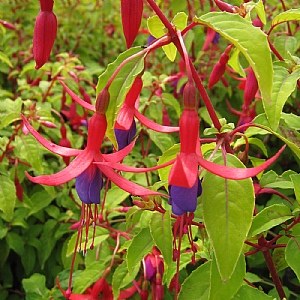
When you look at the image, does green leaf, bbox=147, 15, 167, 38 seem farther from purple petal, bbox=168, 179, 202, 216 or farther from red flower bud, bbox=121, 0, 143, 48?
purple petal, bbox=168, 179, 202, 216

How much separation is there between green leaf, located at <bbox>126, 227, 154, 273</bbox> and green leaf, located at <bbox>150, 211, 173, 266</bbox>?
7cm

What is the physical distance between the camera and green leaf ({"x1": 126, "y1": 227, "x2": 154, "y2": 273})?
2.45 feet

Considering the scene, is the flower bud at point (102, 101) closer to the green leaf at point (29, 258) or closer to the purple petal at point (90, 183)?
the purple petal at point (90, 183)

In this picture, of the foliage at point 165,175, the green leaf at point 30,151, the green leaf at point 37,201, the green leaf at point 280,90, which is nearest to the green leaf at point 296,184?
the foliage at point 165,175

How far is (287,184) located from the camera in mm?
800

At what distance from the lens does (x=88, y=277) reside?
99 centimetres

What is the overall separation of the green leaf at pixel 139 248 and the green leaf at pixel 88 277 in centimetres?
26

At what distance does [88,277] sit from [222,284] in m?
0.44

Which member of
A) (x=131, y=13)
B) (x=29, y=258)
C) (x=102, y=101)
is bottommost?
(x=29, y=258)

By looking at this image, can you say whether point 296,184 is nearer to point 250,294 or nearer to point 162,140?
point 250,294

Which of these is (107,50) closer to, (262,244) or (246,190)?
(262,244)

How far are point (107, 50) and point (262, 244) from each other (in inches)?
73.9

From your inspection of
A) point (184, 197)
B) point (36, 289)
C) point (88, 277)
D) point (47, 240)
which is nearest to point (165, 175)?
point (184, 197)

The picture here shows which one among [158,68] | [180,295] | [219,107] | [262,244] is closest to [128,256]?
[180,295]
